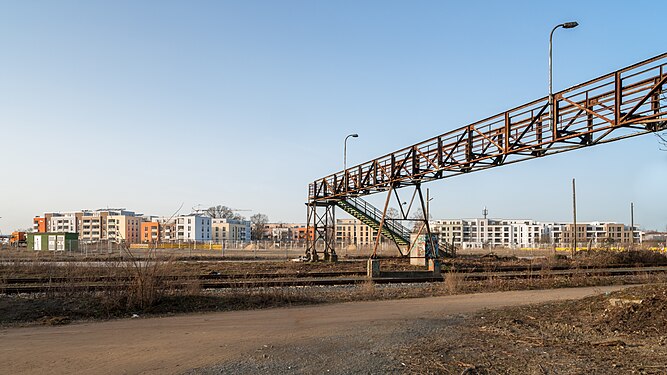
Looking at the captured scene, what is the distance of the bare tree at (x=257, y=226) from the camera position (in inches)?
6521

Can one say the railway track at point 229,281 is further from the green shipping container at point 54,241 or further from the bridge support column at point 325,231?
the green shipping container at point 54,241

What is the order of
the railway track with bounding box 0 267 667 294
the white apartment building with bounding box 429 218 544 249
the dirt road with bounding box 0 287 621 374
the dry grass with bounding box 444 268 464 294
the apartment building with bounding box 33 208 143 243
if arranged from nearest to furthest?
the dirt road with bounding box 0 287 621 374 → the railway track with bounding box 0 267 667 294 → the dry grass with bounding box 444 268 464 294 → the apartment building with bounding box 33 208 143 243 → the white apartment building with bounding box 429 218 544 249

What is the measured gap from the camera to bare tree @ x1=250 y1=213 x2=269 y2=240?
16562 centimetres

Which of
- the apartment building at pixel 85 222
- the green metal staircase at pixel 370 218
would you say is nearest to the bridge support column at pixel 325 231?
the green metal staircase at pixel 370 218

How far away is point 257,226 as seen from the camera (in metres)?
170

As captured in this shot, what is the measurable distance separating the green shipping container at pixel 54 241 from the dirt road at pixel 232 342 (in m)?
45.3

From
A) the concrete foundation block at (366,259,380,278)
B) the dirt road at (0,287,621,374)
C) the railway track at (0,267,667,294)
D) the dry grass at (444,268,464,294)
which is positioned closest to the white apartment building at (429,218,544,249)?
the railway track at (0,267,667,294)

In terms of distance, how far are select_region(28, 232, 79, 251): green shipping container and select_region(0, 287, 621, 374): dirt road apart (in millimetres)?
45317

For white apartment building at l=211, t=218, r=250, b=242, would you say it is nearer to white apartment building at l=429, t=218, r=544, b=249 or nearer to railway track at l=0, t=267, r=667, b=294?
white apartment building at l=429, t=218, r=544, b=249

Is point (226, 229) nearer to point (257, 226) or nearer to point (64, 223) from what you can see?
point (257, 226)

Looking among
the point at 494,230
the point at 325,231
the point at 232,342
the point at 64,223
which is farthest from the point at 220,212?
the point at 232,342

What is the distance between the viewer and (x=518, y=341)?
9.58 metres

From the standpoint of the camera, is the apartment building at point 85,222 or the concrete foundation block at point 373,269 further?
the apartment building at point 85,222

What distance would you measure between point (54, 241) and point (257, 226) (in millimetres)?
115366
